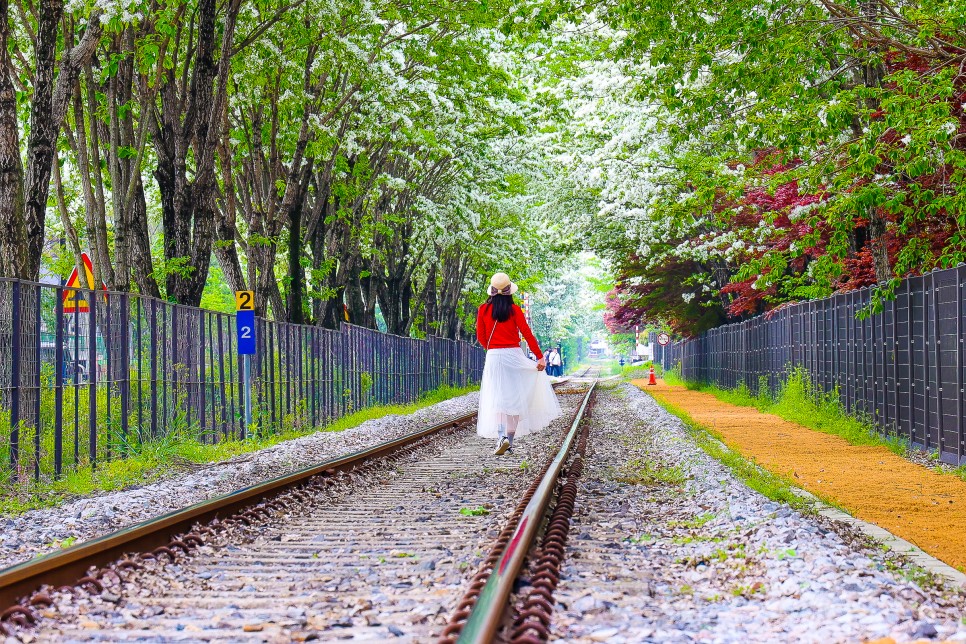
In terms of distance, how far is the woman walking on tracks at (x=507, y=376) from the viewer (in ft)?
40.2

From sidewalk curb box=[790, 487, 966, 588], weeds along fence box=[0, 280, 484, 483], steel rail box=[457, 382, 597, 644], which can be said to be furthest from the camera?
weeds along fence box=[0, 280, 484, 483]

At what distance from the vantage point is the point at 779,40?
13.9 metres

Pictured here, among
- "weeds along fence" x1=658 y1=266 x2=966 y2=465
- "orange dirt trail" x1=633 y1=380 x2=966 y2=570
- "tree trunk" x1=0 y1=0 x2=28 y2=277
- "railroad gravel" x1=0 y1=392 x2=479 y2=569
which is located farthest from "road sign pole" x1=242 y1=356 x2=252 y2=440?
Answer: "weeds along fence" x1=658 y1=266 x2=966 y2=465

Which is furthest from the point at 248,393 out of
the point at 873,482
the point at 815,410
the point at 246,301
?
the point at 815,410

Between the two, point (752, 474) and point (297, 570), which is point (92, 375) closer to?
point (297, 570)

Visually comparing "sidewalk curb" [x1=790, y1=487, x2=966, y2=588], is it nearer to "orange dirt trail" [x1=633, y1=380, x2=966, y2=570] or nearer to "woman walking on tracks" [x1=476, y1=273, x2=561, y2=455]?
"orange dirt trail" [x1=633, y1=380, x2=966, y2=570]

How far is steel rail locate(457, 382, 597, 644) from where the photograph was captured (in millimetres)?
4199

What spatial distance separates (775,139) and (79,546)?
11110 millimetres

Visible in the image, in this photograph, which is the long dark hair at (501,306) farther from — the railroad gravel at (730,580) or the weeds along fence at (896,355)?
the weeds along fence at (896,355)

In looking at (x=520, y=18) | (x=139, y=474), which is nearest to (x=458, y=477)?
(x=139, y=474)

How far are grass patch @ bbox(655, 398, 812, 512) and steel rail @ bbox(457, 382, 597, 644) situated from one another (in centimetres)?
203

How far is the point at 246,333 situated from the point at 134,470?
15.5 ft

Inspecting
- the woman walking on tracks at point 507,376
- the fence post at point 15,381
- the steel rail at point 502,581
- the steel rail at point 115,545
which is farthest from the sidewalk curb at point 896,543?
the fence post at point 15,381

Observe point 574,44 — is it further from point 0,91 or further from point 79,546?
point 79,546
